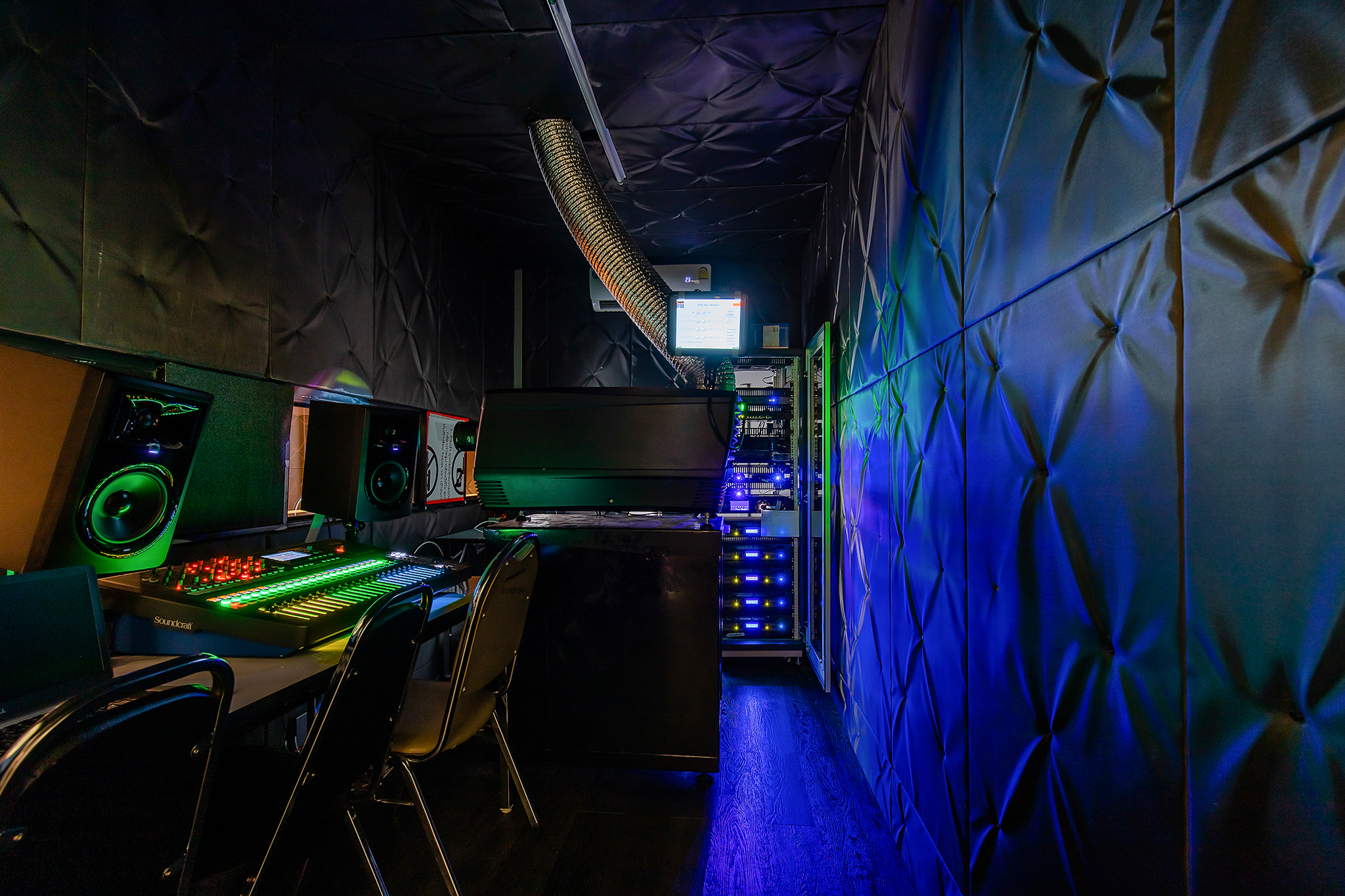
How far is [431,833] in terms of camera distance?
1.52 meters

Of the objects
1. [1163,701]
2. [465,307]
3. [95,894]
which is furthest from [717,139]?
[95,894]

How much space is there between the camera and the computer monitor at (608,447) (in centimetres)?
205

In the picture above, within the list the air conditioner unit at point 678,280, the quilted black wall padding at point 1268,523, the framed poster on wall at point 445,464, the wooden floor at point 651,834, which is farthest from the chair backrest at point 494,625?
the air conditioner unit at point 678,280

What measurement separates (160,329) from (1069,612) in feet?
8.61

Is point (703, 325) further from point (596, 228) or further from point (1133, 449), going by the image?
point (1133, 449)

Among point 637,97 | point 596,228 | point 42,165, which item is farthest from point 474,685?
point 637,97

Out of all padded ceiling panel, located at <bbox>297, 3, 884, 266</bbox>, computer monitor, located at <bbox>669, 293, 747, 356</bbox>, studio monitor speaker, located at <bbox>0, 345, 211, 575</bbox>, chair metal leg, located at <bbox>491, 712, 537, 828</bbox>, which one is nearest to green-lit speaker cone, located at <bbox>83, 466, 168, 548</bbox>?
studio monitor speaker, located at <bbox>0, 345, 211, 575</bbox>

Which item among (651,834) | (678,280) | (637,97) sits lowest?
(651,834)

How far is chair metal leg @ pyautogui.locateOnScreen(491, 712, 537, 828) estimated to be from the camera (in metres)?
1.93

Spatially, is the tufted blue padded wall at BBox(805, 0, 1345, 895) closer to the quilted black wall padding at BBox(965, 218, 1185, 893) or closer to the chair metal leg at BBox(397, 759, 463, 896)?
the quilted black wall padding at BBox(965, 218, 1185, 893)

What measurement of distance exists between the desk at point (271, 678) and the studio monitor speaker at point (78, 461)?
0.98 feet

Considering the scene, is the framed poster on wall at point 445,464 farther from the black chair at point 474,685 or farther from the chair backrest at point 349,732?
the chair backrest at point 349,732

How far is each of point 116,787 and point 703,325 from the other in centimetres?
291

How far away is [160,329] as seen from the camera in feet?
5.95
